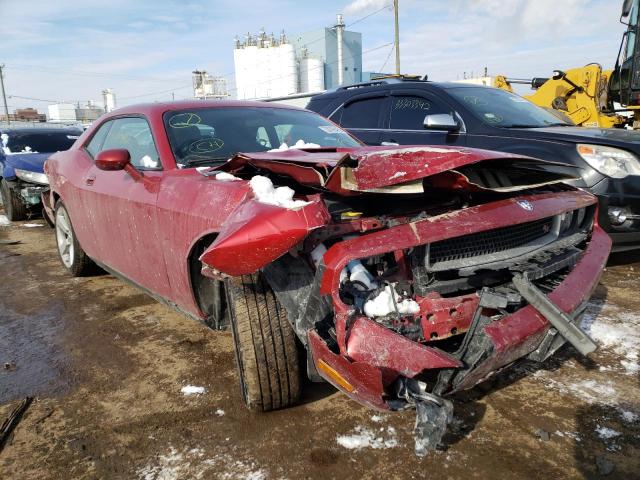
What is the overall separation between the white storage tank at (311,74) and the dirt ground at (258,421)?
30.8m

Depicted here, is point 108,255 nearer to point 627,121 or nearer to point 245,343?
point 245,343

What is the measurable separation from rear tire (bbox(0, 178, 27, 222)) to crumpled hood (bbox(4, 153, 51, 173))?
1.36ft

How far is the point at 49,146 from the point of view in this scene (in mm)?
8922

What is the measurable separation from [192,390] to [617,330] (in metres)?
2.68

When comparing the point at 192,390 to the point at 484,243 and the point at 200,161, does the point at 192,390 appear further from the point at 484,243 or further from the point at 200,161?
the point at 484,243

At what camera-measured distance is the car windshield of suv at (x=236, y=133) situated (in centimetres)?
312

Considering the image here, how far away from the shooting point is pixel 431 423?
1776 millimetres

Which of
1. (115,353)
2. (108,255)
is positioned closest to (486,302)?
(115,353)

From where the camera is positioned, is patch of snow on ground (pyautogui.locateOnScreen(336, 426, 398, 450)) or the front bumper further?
patch of snow on ground (pyautogui.locateOnScreen(336, 426, 398, 450))

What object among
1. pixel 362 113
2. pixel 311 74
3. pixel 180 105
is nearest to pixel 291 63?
pixel 311 74

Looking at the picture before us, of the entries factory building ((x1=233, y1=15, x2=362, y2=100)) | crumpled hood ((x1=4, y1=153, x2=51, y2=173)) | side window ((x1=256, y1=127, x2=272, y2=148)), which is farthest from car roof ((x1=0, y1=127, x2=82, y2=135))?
factory building ((x1=233, y1=15, x2=362, y2=100))

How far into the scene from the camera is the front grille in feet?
7.03

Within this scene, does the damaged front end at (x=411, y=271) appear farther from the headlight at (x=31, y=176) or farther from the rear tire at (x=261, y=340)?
the headlight at (x=31, y=176)

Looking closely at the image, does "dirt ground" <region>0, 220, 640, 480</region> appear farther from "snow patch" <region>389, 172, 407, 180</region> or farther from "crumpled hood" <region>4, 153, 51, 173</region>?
"crumpled hood" <region>4, 153, 51, 173</region>
